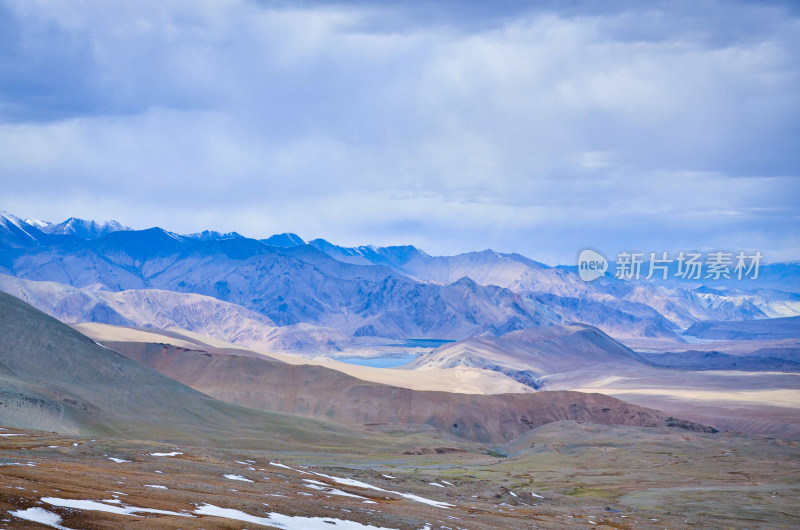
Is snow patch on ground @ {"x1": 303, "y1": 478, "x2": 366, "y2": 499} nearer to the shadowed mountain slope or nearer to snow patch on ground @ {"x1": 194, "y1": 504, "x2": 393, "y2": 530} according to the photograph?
snow patch on ground @ {"x1": 194, "y1": 504, "x2": 393, "y2": 530}

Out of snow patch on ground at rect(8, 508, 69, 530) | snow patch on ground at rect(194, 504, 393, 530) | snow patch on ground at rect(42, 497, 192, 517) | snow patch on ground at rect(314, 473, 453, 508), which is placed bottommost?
snow patch on ground at rect(314, 473, 453, 508)

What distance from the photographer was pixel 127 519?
89.4 feet

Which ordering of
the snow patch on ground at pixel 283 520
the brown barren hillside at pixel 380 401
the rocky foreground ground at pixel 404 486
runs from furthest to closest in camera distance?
1. the brown barren hillside at pixel 380 401
2. the snow patch on ground at pixel 283 520
3. the rocky foreground ground at pixel 404 486

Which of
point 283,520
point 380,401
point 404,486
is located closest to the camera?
point 283,520

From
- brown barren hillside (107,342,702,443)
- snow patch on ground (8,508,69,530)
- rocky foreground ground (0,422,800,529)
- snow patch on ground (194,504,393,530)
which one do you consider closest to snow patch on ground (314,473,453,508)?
rocky foreground ground (0,422,800,529)

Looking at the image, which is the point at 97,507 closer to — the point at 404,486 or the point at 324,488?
the point at 324,488

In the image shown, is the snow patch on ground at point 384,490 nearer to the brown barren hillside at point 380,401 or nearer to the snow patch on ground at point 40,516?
the snow patch on ground at point 40,516

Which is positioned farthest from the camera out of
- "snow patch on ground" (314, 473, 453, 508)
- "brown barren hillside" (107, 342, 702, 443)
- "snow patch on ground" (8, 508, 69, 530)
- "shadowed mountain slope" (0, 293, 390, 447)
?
"brown barren hillside" (107, 342, 702, 443)

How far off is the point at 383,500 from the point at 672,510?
114 ft

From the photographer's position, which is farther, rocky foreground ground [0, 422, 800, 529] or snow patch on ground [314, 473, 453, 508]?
snow patch on ground [314, 473, 453, 508]

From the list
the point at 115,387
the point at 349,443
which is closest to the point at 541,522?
the point at 349,443

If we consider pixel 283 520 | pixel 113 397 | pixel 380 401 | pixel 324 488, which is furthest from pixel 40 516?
pixel 380 401

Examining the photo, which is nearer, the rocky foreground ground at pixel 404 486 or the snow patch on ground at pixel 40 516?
the snow patch on ground at pixel 40 516

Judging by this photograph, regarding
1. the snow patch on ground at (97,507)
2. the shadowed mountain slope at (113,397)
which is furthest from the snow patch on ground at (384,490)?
the shadowed mountain slope at (113,397)
